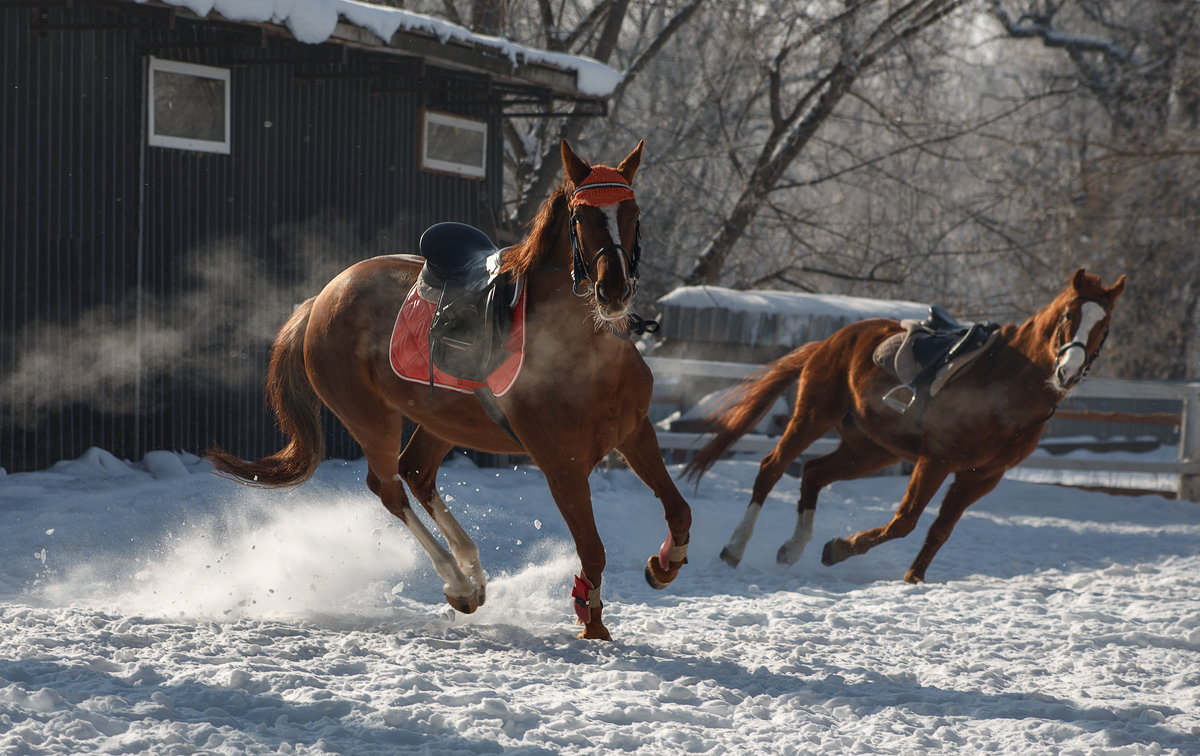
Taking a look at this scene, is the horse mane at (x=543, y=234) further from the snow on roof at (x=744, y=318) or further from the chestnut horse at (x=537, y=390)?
the snow on roof at (x=744, y=318)

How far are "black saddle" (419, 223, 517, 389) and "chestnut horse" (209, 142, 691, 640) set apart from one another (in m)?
0.12

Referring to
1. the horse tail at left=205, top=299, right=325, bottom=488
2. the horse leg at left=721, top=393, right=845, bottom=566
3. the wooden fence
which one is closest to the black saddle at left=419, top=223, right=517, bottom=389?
the horse tail at left=205, top=299, right=325, bottom=488

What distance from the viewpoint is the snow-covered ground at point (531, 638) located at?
3.24 meters

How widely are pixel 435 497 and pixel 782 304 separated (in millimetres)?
7868

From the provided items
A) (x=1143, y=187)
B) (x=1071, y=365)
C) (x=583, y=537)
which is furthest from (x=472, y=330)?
(x=1143, y=187)

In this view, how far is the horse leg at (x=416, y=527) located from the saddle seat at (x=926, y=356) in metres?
3.13

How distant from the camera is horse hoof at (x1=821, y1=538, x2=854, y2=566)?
255 inches

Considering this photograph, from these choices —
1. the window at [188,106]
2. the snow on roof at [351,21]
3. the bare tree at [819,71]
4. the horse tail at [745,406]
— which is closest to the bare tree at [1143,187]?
the bare tree at [819,71]

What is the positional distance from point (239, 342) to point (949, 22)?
11014 mm

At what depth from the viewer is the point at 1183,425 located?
35.2 feet

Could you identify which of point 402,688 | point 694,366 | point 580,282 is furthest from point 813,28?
point 402,688

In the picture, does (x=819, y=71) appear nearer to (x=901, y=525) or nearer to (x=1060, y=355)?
(x=1060, y=355)

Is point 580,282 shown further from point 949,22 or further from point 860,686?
point 949,22

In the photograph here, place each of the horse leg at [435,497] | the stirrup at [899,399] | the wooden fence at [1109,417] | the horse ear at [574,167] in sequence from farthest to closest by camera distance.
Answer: the wooden fence at [1109,417], the stirrup at [899,399], the horse leg at [435,497], the horse ear at [574,167]
